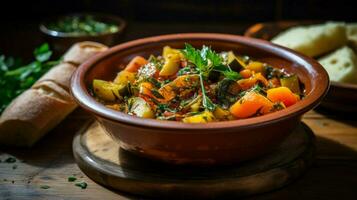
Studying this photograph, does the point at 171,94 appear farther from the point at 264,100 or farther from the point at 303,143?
the point at 303,143

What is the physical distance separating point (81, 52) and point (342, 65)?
1.32 meters

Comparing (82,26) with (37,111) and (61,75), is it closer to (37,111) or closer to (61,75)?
(61,75)

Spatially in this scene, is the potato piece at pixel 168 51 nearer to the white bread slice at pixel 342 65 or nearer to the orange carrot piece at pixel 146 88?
the orange carrot piece at pixel 146 88

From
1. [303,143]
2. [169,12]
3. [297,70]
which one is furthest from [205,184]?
[169,12]

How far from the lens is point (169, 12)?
12.9ft

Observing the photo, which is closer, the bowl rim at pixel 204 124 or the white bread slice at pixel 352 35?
the bowl rim at pixel 204 124

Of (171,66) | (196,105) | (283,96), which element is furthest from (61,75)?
(283,96)

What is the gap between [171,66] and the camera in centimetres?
209

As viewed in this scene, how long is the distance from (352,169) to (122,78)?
0.99 meters

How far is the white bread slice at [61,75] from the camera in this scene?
7.93 feet

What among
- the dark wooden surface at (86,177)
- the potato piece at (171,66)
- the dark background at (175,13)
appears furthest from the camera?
the dark background at (175,13)

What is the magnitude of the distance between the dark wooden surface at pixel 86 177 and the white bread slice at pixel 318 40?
429 mm

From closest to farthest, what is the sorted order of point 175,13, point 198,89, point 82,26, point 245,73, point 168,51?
1. point 198,89
2. point 245,73
3. point 168,51
4. point 82,26
5. point 175,13

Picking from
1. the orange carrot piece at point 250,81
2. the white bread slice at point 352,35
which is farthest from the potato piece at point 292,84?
the white bread slice at point 352,35
